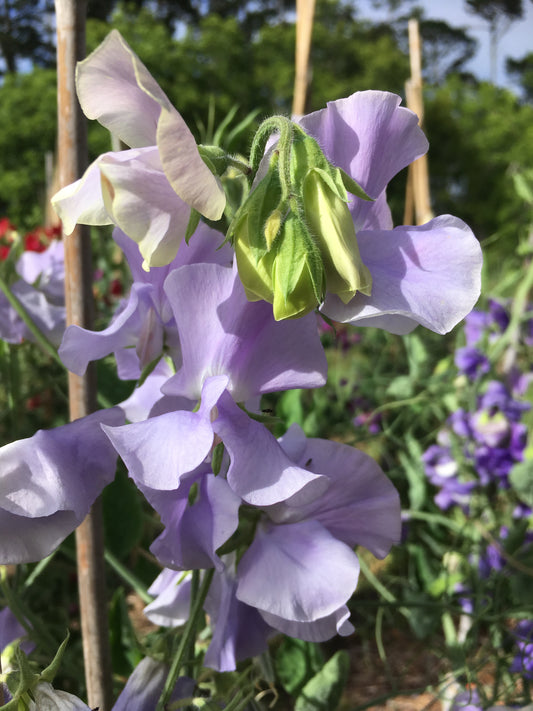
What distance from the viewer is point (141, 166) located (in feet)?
0.89

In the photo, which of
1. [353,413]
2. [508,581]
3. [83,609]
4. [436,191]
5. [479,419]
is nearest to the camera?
[83,609]

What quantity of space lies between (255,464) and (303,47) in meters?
0.73

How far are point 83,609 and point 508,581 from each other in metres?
0.56

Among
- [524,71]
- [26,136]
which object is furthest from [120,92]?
[524,71]

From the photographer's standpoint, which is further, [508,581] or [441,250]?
[508,581]

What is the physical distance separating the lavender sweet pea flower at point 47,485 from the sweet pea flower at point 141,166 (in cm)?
9

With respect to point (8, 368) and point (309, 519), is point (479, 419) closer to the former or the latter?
point (8, 368)

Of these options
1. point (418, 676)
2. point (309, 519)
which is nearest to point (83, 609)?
point (309, 519)

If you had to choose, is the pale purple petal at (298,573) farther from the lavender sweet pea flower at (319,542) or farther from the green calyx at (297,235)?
the green calyx at (297,235)

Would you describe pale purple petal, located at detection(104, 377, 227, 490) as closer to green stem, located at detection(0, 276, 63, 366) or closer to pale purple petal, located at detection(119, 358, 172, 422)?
pale purple petal, located at detection(119, 358, 172, 422)

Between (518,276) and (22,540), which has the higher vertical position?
(22,540)

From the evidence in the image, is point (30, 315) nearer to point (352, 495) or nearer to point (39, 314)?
point (39, 314)

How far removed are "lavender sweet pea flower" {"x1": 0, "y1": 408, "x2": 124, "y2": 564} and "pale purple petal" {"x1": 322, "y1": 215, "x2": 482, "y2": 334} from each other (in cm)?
13

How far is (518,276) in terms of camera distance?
4.53 ft
